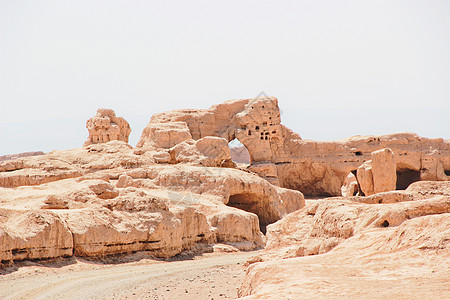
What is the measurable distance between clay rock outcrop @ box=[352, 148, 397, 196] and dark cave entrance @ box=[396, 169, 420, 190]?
22172 mm

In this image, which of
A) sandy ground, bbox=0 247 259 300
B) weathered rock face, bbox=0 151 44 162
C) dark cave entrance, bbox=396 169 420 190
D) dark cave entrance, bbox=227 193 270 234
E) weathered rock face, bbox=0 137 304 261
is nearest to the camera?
sandy ground, bbox=0 247 259 300

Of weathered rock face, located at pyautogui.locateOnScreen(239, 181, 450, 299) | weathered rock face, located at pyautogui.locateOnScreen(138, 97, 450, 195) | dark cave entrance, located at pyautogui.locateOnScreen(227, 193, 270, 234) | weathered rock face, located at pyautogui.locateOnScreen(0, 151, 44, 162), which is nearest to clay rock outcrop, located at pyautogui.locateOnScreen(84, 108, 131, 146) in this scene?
weathered rock face, located at pyautogui.locateOnScreen(138, 97, 450, 195)

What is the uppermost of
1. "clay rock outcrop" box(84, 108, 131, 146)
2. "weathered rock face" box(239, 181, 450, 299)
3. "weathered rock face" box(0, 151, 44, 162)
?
"clay rock outcrop" box(84, 108, 131, 146)

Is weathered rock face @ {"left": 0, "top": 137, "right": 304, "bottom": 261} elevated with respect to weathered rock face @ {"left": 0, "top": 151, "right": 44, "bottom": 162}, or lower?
lower

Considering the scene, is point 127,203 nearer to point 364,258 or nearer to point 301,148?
point 364,258

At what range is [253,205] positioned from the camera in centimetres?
2412

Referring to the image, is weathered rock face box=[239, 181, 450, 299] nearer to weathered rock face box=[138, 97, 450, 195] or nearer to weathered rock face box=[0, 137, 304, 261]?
weathered rock face box=[0, 137, 304, 261]

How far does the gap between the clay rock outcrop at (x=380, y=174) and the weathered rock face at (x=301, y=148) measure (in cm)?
1811

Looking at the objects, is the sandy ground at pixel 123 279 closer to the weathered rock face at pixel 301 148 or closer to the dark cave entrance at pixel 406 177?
the weathered rock face at pixel 301 148

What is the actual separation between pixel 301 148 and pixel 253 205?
621 inches

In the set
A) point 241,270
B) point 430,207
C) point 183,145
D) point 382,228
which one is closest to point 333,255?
point 382,228

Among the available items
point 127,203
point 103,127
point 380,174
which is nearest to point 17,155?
point 103,127

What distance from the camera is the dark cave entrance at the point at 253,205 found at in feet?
77.6

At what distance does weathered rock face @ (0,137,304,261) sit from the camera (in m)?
13.2
